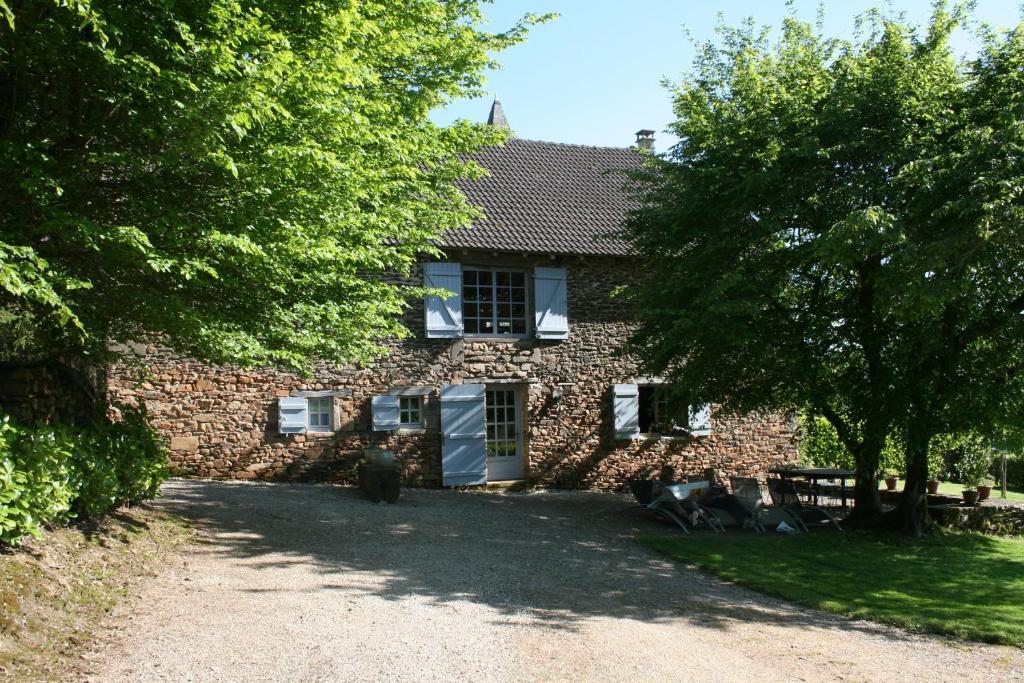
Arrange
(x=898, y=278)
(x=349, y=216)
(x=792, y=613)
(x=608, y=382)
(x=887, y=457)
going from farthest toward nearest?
1. (x=887, y=457)
2. (x=608, y=382)
3. (x=898, y=278)
4. (x=792, y=613)
5. (x=349, y=216)

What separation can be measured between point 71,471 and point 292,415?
691 centimetres

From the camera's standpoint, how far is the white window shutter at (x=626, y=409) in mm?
15406

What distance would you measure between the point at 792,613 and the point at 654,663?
7.57 feet

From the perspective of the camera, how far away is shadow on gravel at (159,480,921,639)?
6820 millimetres

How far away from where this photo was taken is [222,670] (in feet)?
15.5

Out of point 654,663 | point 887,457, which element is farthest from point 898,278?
point 887,457

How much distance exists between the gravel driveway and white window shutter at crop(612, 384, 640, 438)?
5.91m

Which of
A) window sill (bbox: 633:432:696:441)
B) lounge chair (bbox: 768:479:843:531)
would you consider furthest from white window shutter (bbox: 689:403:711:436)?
lounge chair (bbox: 768:479:843:531)

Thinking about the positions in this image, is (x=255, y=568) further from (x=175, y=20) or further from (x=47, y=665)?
(x=175, y=20)

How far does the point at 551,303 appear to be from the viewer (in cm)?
1495

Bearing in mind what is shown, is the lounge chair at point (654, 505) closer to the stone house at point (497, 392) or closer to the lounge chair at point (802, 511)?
the stone house at point (497, 392)

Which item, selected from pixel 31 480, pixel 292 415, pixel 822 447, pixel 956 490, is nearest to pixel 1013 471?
pixel 956 490

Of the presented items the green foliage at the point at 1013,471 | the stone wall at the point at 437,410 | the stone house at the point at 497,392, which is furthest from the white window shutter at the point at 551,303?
the green foliage at the point at 1013,471

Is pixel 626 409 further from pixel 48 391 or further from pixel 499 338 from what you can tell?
pixel 48 391
